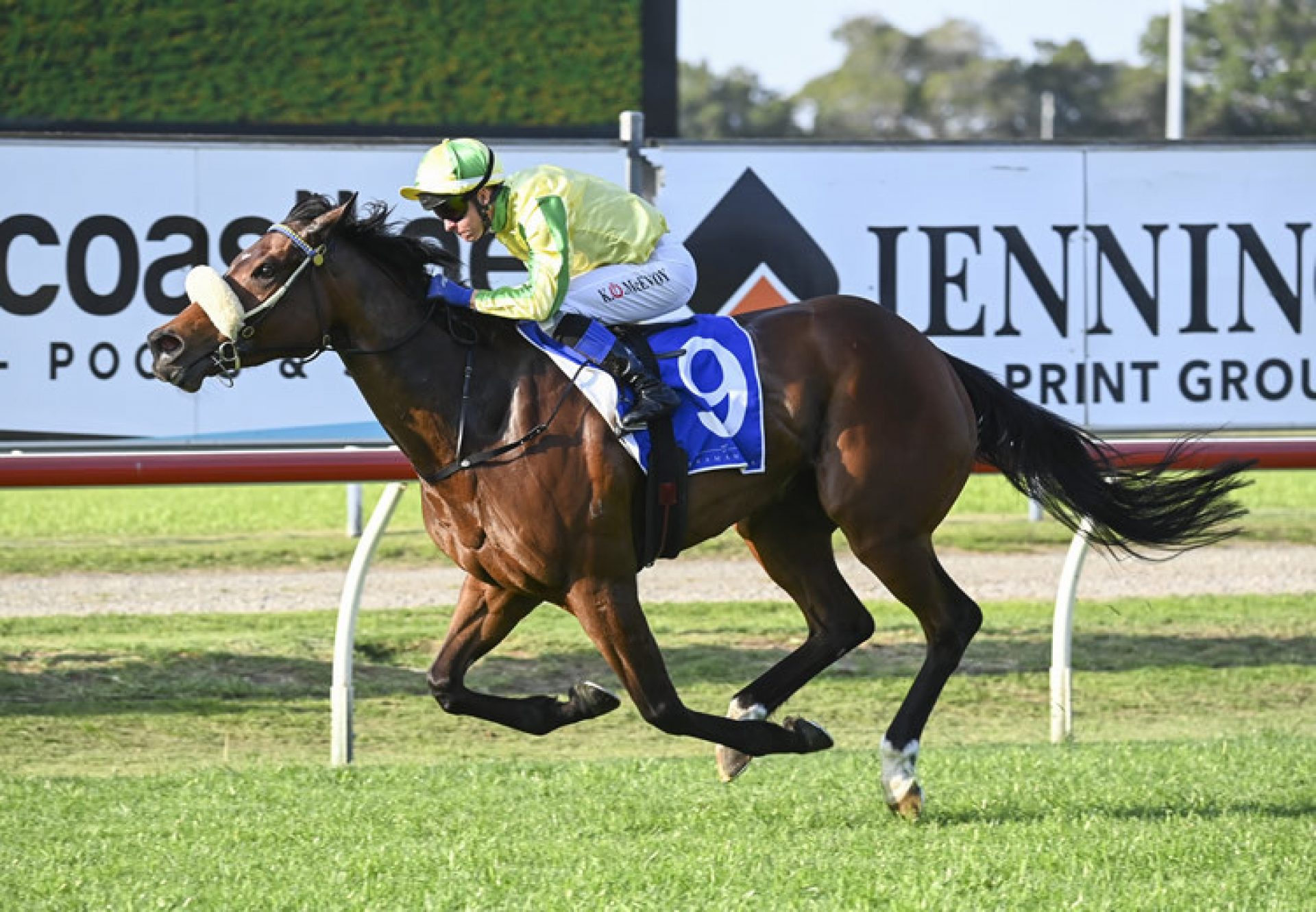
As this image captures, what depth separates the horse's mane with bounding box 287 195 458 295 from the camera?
16.9 feet

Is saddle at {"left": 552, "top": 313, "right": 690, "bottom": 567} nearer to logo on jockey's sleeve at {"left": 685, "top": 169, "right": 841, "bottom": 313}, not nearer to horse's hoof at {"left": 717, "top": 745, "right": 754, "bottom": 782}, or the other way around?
horse's hoof at {"left": 717, "top": 745, "right": 754, "bottom": 782}

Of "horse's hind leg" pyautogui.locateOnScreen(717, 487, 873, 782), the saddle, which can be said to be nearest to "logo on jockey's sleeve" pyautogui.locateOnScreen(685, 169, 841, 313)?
"horse's hind leg" pyautogui.locateOnScreen(717, 487, 873, 782)

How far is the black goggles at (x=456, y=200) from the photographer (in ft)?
16.8

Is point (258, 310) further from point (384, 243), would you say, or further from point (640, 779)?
→ point (640, 779)

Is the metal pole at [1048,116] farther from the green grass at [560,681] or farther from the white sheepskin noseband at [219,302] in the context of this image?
the white sheepskin noseband at [219,302]

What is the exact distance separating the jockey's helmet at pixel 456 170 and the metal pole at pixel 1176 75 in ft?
43.4

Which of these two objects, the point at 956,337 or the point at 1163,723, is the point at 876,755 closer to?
the point at 1163,723

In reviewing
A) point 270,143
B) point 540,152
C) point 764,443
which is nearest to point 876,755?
point 764,443

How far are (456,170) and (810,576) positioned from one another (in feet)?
5.32

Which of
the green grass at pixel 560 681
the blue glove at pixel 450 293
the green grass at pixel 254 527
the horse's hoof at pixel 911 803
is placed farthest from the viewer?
the green grass at pixel 254 527

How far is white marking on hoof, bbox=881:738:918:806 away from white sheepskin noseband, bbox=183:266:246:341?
81.0 inches

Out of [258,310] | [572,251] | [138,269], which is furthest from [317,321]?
[138,269]

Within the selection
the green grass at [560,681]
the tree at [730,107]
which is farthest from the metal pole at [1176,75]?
the tree at [730,107]

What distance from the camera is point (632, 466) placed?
5.22 m
